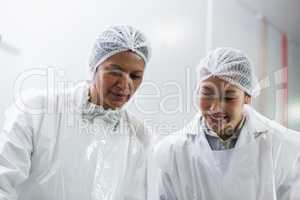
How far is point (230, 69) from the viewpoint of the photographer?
Result: 1011 mm

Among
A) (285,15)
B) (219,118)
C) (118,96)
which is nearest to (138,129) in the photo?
(118,96)

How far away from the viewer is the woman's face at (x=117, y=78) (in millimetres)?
934

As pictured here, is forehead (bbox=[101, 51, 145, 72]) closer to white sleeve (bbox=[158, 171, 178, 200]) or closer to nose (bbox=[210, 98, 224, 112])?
nose (bbox=[210, 98, 224, 112])

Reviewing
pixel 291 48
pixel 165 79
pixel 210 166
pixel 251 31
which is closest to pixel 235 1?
pixel 251 31

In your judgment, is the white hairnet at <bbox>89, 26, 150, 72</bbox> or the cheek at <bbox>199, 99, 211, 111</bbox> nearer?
the white hairnet at <bbox>89, 26, 150, 72</bbox>

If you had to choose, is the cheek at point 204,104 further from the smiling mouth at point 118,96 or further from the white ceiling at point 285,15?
the white ceiling at point 285,15

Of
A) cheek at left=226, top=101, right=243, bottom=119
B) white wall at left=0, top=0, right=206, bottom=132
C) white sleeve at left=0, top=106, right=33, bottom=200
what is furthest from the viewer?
white wall at left=0, top=0, right=206, bottom=132

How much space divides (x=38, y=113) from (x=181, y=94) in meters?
0.53

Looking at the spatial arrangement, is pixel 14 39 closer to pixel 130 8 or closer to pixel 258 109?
pixel 130 8

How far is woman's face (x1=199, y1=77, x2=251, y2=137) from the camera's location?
1022 millimetres

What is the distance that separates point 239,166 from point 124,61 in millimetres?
451

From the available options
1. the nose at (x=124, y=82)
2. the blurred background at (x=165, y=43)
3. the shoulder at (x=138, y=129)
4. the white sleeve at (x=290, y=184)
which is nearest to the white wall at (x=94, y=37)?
the blurred background at (x=165, y=43)

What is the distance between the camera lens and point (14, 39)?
3.75ft

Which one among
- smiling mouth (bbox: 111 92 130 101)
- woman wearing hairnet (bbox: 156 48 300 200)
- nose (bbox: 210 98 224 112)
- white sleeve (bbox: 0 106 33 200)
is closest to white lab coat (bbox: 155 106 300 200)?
woman wearing hairnet (bbox: 156 48 300 200)
